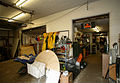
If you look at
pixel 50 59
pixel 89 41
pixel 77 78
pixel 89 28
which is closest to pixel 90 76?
pixel 77 78

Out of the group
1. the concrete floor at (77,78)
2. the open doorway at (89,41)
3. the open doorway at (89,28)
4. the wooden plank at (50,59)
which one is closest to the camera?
the wooden plank at (50,59)

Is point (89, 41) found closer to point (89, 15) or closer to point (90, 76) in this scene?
point (89, 15)

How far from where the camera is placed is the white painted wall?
183 centimetres

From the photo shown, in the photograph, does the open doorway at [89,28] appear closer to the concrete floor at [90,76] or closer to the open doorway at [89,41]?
the open doorway at [89,41]

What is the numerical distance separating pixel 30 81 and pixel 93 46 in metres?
7.32

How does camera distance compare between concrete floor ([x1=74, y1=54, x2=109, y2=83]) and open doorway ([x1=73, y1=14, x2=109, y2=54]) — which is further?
open doorway ([x1=73, y1=14, x2=109, y2=54])

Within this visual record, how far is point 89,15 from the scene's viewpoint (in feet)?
7.35

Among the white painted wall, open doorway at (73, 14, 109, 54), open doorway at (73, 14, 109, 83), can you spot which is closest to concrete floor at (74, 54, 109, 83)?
open doorway at (73, 14, 109, 83)

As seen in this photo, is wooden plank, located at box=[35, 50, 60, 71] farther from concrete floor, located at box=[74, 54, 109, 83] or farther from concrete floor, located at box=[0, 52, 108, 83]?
concrete floor, located at box=[74, 54, 109, 83]

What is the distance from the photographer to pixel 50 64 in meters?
1.97

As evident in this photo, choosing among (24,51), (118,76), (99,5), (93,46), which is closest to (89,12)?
(99,5)

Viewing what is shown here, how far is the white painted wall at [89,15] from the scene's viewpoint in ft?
6.01

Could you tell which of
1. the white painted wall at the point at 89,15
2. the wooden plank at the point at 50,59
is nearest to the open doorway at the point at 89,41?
the white painted wall at the point at 89,15

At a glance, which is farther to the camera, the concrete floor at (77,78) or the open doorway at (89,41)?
the open doorway at (89,41)
